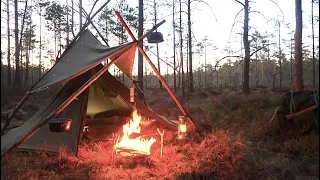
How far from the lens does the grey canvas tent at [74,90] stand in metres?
→ 4.70

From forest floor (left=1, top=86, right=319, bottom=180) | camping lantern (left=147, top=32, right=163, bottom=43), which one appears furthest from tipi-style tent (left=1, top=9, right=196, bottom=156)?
forest floor (left=1, top=86, right=319, bottom=180)

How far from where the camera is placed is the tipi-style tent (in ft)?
15.0

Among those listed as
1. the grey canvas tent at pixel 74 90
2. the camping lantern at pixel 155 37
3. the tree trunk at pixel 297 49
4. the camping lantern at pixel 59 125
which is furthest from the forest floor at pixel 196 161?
the tree trunk at pixel 297 49

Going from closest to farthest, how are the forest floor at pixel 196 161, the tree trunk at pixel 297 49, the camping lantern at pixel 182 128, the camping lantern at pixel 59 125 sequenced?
the forest floor at pixel 196 161
the camping lantern at pixel 59 125
the camping lantern at pixel 182 128
the tree trunk at pixel 297 49

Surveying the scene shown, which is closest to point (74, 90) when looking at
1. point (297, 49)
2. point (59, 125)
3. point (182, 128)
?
point (59, 125)

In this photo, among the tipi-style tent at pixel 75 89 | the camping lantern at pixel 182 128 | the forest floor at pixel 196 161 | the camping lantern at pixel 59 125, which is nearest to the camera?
the forest floor at pixel 196 161

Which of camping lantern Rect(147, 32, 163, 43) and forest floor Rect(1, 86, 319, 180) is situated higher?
camping lantern Rect(147, 32, 163, 43)

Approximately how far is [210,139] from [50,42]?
34.2 metres

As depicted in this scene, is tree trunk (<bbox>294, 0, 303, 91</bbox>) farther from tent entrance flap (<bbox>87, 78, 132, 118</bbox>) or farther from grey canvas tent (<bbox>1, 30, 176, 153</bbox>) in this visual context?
tent entrance flap (<bbox>87, 78, 132, 118</bbox>)

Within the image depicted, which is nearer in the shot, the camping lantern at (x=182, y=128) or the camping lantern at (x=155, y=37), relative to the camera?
the camping lantern at (x=155, y=37)

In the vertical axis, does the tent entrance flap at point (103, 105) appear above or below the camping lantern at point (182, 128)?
above

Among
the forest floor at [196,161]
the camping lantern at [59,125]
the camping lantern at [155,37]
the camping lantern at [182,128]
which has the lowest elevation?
the forest floor at [196,161]

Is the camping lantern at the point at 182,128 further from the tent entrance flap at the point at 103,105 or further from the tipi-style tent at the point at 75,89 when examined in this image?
the tent entrance flap at the point at 103,105

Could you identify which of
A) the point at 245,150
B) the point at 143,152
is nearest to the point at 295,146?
the point at 245,150
